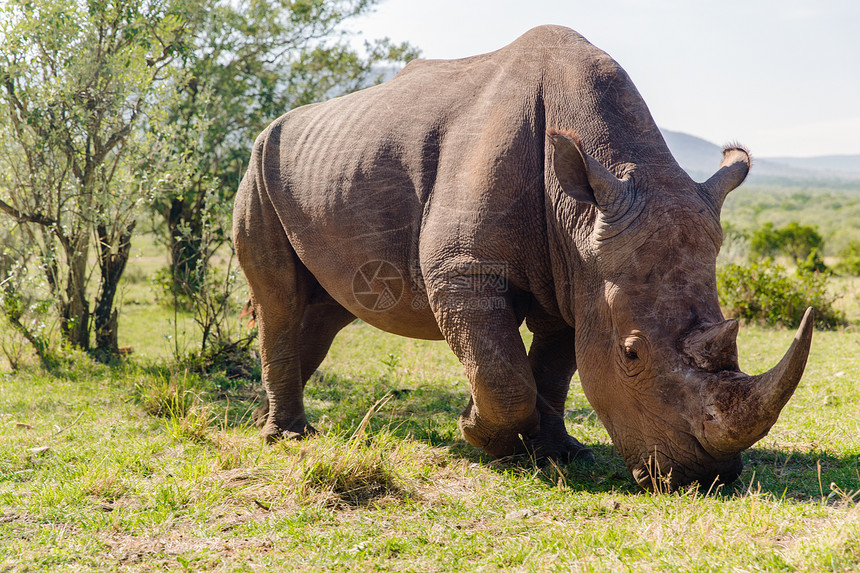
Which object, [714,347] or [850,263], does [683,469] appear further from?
[850,263]

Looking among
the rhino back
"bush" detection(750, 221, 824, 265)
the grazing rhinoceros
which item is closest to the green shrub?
"bush" detection(750, 221, 824, 265)

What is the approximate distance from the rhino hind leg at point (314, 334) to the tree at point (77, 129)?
2.95m

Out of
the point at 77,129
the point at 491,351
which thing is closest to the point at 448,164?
the point at 491,351

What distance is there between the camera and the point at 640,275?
11.8 feet

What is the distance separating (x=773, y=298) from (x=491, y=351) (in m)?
8.32

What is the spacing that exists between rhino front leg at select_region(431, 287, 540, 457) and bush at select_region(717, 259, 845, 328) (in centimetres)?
799

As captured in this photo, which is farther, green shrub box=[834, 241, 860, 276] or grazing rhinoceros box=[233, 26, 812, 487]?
green shrub box=[834, 241, 860, 276]

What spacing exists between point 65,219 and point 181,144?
1.83m

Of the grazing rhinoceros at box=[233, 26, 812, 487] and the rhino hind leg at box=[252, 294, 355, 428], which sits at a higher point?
the grazing rhinoceros at box=[233, 26, 812, 487]

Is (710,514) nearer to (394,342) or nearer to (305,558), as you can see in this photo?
(305,558)

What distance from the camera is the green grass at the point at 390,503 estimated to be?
3.13 metres

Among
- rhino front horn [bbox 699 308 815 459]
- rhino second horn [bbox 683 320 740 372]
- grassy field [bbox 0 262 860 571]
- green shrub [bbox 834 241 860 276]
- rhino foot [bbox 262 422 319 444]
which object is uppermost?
rhino second horn [bbox 683 320 740 372]

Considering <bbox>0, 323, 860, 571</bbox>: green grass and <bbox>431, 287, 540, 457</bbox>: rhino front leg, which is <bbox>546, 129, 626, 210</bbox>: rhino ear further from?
<bbox>0, 323, 860, 571</bbox>: green grass

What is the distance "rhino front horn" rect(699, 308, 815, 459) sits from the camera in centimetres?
303
